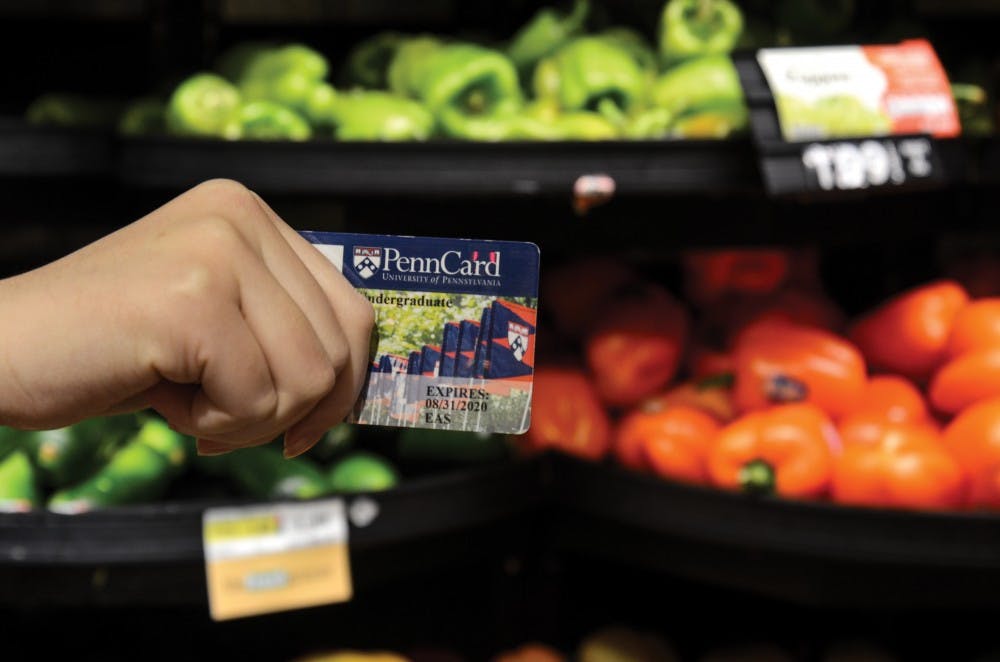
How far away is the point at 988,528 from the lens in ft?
4.20

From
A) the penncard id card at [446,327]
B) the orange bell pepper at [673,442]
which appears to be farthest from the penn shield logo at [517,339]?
the orange bell pepper at [673,442]

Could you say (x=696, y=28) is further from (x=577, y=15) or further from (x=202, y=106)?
(x=202, y=106)

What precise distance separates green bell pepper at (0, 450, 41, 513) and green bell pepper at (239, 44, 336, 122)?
1.80ft

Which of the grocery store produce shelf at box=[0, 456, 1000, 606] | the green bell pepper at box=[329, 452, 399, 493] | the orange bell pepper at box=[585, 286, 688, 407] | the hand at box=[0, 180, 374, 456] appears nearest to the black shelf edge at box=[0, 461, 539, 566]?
the grocery store produce shelf at box=[0, 456, 1000, 606]

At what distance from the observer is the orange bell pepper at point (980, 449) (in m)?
1.34

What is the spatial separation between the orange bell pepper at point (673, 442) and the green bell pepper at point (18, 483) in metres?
0.73

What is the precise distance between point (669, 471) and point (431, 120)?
0.54 m

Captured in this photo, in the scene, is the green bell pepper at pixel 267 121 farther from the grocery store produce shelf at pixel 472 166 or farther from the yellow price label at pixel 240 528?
the yellow price label at pixel 240 528

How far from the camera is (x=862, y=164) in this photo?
1.27 meters

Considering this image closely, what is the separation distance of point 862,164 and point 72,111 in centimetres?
111

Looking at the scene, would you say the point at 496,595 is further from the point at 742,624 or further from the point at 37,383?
the point at 37,383

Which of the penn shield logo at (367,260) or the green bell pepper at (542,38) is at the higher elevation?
the green bell pepper at (542,38)

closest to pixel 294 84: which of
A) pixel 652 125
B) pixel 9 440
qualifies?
pixel 652 125

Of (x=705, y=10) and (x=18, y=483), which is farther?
(x=705, y=10)
